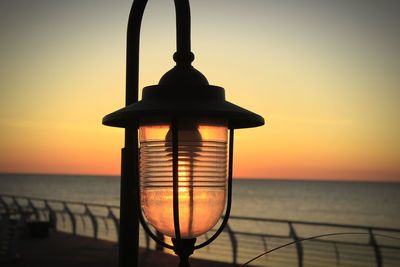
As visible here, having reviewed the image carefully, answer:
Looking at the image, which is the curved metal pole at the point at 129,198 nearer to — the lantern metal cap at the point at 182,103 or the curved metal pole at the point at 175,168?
the lantern metal cap at the point at 182,103

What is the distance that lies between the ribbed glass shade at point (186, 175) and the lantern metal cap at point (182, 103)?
6cm

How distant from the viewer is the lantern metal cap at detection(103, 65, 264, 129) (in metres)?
1.88

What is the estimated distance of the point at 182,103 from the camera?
192 cm

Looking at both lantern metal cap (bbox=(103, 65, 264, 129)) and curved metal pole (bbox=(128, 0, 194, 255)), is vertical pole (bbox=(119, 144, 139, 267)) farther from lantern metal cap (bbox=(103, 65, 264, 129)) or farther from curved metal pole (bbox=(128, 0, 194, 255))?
lantern metal cap (bbox=(103, 65, 264, 129))

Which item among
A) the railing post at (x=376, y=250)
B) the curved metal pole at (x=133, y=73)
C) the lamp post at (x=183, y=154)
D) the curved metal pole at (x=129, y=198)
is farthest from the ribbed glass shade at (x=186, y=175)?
the railing post at (x=376, y=250)

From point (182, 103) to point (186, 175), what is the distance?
0.26 metres

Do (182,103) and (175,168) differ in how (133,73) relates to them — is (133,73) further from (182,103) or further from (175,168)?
(175,168)

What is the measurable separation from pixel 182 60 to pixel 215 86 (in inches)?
10.1

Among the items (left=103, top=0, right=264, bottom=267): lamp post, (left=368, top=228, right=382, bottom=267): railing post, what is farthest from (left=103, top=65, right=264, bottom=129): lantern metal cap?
(left=368, top=228, right=382, bottom=267): railing post

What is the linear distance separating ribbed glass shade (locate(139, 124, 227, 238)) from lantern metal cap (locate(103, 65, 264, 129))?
58 mm

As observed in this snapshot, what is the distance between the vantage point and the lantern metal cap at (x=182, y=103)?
1881 mm

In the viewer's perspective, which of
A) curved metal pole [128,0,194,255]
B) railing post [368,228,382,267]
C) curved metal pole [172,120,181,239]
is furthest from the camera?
curved metal pole [128,0,194,255]

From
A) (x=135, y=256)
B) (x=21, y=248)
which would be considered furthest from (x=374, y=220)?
(x=135, y=256)

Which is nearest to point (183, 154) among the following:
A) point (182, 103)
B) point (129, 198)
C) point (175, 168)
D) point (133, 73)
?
point (175, 168)
